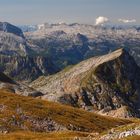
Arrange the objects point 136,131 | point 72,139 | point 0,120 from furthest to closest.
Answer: point 0,120 → point 72,139 → point 136,131

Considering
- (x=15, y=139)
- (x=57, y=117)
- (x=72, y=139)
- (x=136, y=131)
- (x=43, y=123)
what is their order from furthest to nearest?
(x=57, y=117) < (x=43, y=123) < (x=15, y=139) < (x=72, y=139) < (x=136, y=131)

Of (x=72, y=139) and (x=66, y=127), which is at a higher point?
(x=72, y=139)

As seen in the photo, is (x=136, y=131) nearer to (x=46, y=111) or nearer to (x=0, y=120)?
(x=0, y=120)

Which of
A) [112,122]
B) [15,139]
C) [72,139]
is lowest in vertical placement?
[112,122]

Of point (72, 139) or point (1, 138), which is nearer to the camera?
point (72, 139)

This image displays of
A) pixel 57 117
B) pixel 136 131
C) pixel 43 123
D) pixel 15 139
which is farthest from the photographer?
pixel 57 117

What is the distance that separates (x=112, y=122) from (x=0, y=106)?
159 ft

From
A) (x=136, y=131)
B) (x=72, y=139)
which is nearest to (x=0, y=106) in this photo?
(x=72, y=139)

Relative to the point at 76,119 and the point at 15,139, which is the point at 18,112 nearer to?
the point at 76,119

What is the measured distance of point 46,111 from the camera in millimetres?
143750

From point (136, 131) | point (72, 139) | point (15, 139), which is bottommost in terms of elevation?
point (15, 139)

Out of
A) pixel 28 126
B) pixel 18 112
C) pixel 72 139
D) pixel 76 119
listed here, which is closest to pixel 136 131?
pixel 72 139

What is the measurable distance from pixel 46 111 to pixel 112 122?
110 feet

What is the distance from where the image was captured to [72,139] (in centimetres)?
7794
